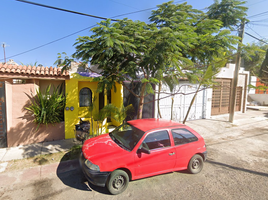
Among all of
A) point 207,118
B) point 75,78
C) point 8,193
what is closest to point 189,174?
point 8,193

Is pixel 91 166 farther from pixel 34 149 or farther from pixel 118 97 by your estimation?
pixel 118 97

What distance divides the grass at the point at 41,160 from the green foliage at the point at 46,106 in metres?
1.52

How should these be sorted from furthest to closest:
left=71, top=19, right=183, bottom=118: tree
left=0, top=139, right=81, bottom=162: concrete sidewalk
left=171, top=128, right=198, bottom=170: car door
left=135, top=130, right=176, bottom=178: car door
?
1. left=0, top=139, right=81, bottom=162: concrete sidewalk
2. left=71, top=19, right=183, bottom=118: tree
3. left=171, top=128, right=198, bottom=170: car door
4. left=135, top=130, right=176, bottom=178: car door

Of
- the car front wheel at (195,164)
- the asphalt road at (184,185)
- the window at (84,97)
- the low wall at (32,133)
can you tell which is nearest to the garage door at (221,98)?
the asphalt road at (184,185)

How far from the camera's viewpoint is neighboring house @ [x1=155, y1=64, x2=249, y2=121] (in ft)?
32.4

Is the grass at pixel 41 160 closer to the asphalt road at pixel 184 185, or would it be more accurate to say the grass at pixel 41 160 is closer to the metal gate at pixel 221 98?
the asphalt road at pixel 184 185

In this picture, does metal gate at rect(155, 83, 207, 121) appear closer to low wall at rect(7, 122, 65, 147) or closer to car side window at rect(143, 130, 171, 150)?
car side window at rect(143, 130, 171, 150)

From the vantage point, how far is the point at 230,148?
21.4ft

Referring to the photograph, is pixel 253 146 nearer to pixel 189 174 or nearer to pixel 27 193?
pixel 189 174

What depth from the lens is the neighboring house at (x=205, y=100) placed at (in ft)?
32.4

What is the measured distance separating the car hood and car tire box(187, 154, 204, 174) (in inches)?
79.5

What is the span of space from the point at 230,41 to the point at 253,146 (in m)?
4.56

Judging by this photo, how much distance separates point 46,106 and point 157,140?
480cm

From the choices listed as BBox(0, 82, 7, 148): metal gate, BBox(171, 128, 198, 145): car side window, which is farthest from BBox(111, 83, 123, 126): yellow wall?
BBox(0, 82, 7, 148): metal gate
